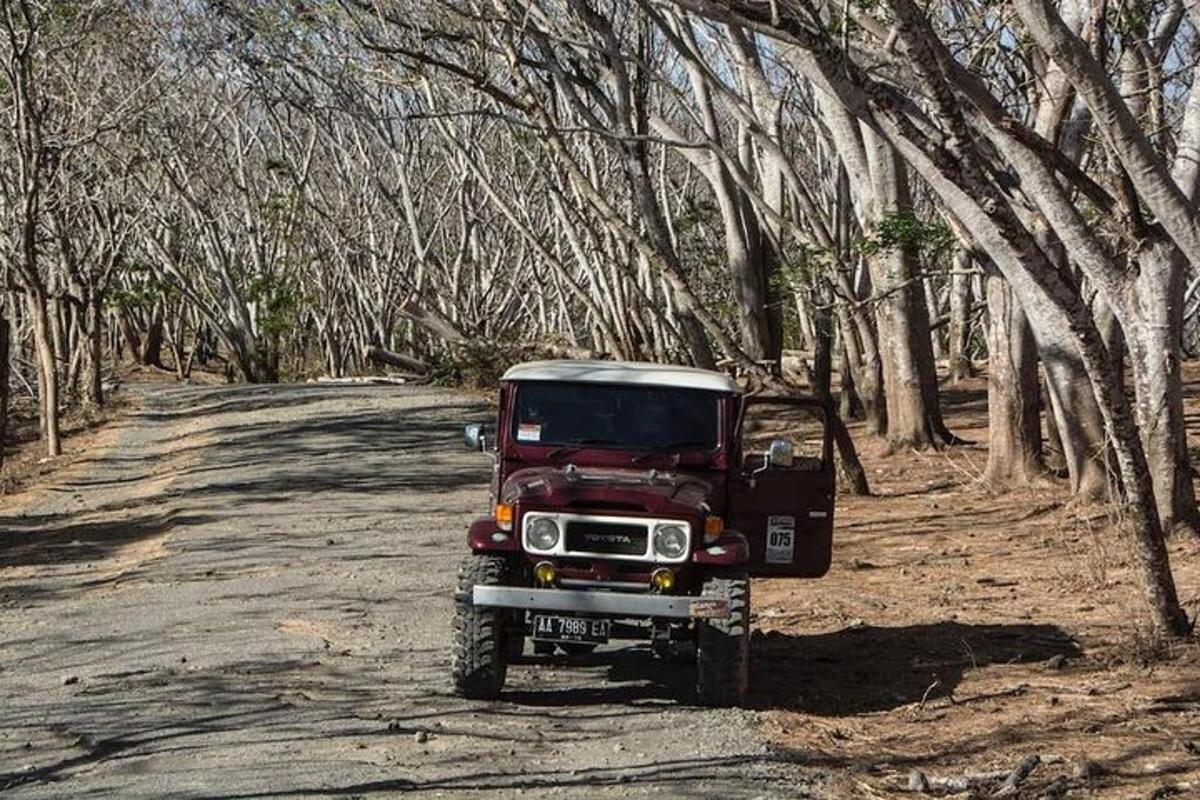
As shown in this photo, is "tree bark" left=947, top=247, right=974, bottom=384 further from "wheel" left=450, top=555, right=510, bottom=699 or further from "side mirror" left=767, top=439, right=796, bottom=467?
"wheel" left=450, top=555, right=510, bottom=699

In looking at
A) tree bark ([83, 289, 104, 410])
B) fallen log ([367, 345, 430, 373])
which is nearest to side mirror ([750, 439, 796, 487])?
tree bark ([83, 289, 104, 410])

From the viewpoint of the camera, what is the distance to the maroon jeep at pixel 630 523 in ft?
31.1

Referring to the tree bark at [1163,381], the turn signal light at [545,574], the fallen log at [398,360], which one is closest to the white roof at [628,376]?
the turn signal light at [545,574]

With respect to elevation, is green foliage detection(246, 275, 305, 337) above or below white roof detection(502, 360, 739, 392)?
above

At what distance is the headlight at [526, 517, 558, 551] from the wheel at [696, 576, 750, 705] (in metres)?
0.79

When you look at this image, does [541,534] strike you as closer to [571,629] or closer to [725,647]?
[571,629]

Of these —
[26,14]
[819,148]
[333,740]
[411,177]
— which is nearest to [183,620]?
A: [333,740]

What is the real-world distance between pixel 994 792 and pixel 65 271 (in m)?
26.9

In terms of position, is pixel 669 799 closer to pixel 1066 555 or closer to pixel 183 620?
pixel 183 620

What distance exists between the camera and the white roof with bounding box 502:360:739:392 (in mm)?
10594

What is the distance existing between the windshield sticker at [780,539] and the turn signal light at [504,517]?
1.68 m

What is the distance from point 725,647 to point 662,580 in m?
0.46

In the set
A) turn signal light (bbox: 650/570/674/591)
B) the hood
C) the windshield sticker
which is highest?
the hood

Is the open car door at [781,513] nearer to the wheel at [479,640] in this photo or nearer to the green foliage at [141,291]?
the wheel at [479,640]
